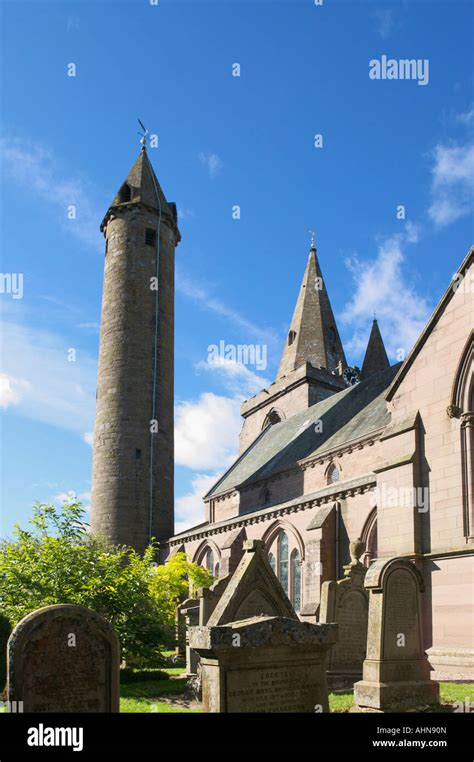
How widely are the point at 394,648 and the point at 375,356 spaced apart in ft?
139

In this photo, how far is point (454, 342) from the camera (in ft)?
53.1

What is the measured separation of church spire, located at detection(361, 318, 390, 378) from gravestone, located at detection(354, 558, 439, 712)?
3987cm

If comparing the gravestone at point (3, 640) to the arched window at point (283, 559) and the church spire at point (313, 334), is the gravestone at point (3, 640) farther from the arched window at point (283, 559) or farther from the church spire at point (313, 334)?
the church spire at point (313, 334)

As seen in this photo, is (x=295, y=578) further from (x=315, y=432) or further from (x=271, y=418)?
(x=271, y=418)

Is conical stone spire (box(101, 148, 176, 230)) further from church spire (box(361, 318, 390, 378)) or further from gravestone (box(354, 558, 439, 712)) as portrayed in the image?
gravestone (box(354, 558, 439, 712))

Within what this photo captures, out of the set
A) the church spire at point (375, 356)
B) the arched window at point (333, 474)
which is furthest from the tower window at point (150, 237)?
the arched window at point (333, 474)

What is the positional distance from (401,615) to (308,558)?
1360 cm

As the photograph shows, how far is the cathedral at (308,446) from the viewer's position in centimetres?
1546

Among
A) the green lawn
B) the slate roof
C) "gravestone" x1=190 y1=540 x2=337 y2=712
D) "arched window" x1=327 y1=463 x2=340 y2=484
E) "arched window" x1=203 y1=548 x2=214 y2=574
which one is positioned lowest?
the green lawn

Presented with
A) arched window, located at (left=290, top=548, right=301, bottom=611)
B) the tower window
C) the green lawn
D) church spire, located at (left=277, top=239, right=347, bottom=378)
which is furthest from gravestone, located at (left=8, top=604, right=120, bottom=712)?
church spire, located at (left=277, top=239, right=347, bottom=378)

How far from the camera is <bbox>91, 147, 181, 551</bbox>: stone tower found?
39844mm

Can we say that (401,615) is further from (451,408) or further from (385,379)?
(385,379)

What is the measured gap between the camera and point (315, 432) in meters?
34.8

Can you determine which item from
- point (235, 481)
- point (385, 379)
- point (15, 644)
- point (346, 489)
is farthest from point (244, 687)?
point (235, 481)
